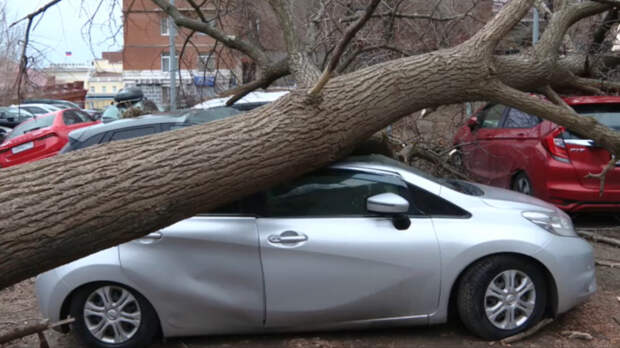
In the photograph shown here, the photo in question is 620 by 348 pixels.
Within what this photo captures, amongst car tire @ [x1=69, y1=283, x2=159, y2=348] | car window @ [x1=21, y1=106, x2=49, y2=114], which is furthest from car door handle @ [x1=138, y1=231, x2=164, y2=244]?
car window @ [x1=21, y1=106, x2=49, y2=114]

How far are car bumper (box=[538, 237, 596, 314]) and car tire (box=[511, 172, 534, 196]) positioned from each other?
9.53ft

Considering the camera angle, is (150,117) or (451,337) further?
(150,117)

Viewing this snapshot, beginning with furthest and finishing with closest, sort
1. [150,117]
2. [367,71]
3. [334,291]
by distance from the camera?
1. [150,117]
2. [367,71]
3. [334,291]

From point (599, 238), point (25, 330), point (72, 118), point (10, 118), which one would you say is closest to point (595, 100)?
point (599, 238)

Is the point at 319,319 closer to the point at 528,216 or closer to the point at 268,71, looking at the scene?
the point at 528,216

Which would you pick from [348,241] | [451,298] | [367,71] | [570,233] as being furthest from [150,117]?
[570,233]

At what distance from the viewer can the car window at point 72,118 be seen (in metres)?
12.8

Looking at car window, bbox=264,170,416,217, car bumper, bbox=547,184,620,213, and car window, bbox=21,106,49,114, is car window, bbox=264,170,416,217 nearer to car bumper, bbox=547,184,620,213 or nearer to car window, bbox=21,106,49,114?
car bumper, bbox=547,184,620,213

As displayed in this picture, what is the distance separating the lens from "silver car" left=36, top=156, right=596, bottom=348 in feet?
13.7

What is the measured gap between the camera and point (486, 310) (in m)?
4.26

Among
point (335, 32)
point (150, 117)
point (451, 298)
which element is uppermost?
point (335, 32)

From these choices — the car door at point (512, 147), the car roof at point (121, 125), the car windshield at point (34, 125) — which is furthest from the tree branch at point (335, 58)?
the car windshield at point (34, 125)

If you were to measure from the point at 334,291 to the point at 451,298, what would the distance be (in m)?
0.87

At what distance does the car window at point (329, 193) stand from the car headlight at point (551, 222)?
953 millimetres
